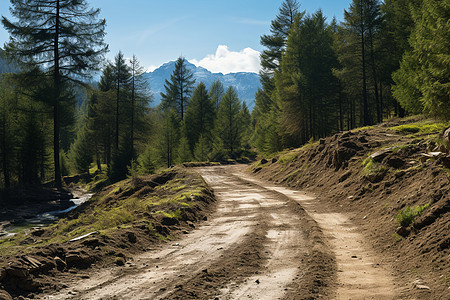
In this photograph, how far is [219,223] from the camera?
11.2 m

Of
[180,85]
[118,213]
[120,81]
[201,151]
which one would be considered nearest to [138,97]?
[120,81]

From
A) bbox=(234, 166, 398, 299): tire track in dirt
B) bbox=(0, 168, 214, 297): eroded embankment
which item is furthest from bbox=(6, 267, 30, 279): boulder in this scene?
bbox=(234, 166, 398, 299): tire track in dirt

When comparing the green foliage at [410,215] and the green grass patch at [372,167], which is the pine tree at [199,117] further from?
the green foliage at [410,215]

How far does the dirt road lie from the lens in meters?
5.34

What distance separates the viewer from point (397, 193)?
1098cm

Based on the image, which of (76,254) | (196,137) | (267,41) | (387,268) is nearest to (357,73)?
(267,41)

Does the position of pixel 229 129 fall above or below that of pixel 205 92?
below

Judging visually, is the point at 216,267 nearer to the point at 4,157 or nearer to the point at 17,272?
the point at 17,272

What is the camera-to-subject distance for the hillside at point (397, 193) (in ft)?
20.3

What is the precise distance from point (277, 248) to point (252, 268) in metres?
1.61

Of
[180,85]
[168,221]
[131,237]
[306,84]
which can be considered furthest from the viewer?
[180,85]

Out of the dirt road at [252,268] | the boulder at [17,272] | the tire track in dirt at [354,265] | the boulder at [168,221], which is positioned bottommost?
the tire track in dirt at [354,265]

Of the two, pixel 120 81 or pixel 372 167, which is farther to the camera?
pixel 120 81

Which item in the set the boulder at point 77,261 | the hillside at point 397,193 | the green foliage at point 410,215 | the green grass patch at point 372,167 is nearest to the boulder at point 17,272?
the boulder at point 77,261
